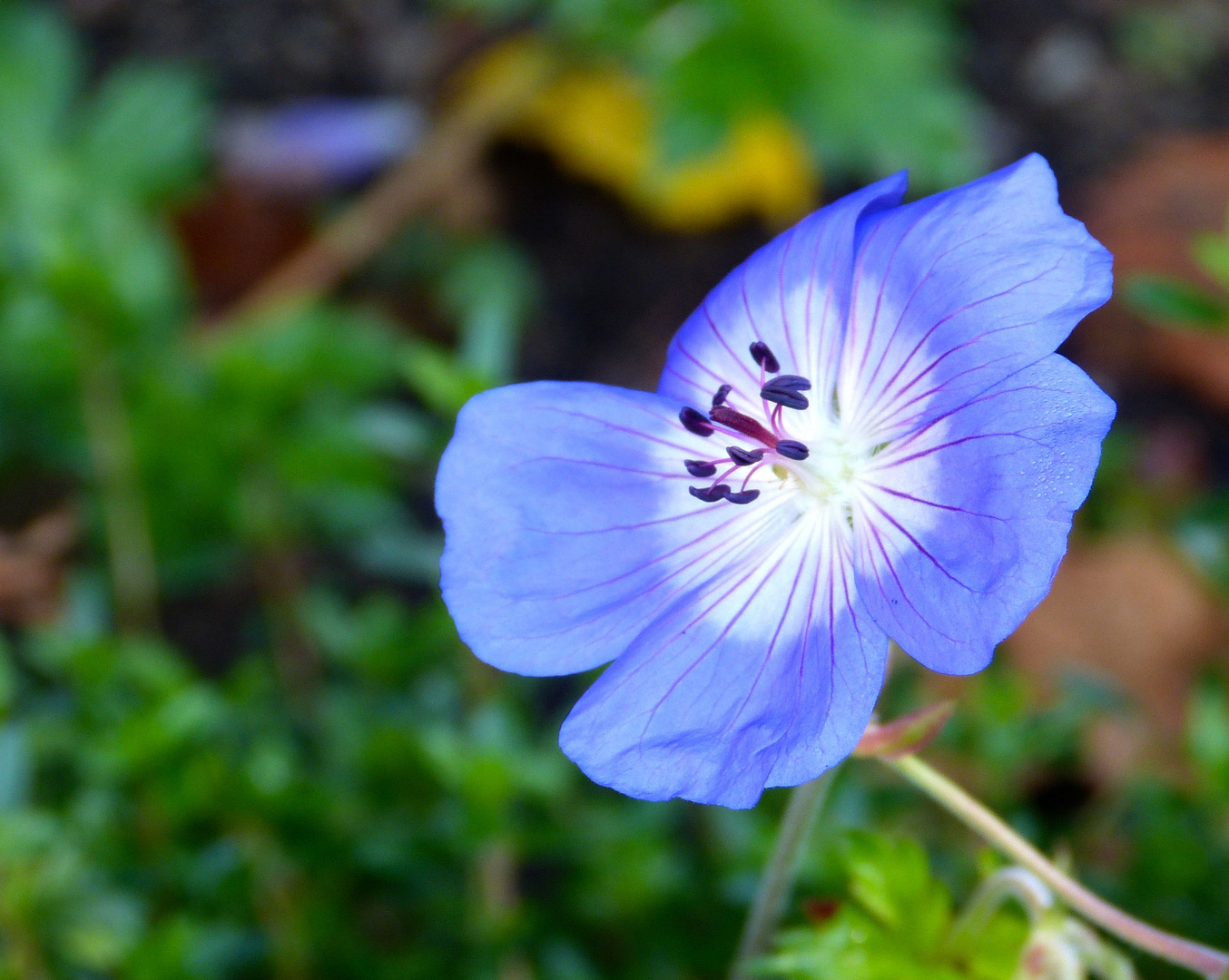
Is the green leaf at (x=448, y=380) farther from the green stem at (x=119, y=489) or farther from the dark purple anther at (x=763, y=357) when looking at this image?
the green stem at (x=119, y=489)

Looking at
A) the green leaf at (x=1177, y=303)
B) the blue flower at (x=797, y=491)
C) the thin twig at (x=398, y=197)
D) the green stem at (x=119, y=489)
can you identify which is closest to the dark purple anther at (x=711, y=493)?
the blue flower at (x=797, y=491)

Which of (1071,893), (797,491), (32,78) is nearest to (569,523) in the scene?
(797,491)

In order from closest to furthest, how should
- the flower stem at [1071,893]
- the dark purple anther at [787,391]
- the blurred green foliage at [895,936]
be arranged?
1. the flower stem at [1071,893]
2. the blurred green foliage at [895,936]
3. the dark purple anther at [787,391]

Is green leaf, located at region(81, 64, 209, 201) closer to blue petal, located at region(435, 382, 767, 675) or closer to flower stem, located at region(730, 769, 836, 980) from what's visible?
blue petal, located at region(435, 382, 767, 675)

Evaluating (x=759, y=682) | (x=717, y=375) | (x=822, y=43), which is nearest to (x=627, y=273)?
(x=822, y=43)

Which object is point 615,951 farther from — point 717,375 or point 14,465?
point 14,465
